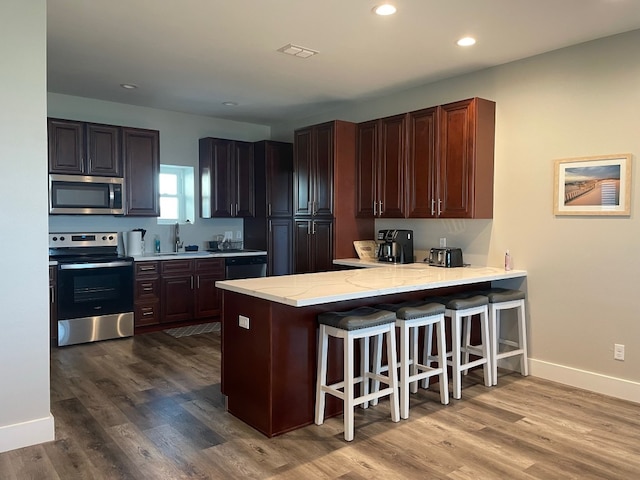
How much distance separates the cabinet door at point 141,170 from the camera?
Answer: 5.54 m

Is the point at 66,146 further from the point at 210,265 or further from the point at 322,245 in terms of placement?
the point at 322,245

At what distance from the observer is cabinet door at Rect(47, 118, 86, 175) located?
16.5 ft

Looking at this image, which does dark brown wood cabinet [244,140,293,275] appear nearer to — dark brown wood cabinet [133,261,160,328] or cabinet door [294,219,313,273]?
cabinet door [294,219,313,273]

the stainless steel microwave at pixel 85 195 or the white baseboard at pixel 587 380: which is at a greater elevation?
the stainless steel microwave at pixel 85 195

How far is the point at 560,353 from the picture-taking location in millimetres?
3934

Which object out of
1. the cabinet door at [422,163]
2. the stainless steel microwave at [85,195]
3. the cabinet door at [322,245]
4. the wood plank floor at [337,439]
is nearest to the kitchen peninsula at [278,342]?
the wood plank floor at [337,439]

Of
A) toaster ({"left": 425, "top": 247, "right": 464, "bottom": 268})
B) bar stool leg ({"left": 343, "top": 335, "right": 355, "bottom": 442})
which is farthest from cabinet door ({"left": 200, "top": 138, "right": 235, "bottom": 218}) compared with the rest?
bar stool leg ({"left": 343, "top": 335, "right": 355, "bottom": 442})

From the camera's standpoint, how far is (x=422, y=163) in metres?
4.57

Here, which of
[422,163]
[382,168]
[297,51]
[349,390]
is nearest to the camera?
[349,390]

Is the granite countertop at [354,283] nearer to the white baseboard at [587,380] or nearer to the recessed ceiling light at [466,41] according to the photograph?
the white baseboard at [587,380]

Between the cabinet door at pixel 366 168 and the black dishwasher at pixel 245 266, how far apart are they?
5.67 ft

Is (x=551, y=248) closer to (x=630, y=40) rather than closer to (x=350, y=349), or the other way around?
(x=630, y=40)

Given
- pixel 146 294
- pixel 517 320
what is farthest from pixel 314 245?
pixel 517 320

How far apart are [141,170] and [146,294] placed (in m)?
1.45
